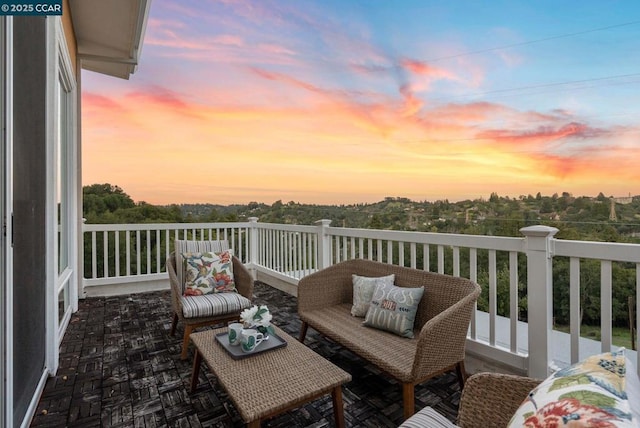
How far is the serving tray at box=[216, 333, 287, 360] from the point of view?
1.92 m

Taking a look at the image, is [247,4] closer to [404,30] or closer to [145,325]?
[404,30]

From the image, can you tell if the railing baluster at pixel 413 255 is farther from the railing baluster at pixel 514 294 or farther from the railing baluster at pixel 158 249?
the railing baluster at pixel 158 249

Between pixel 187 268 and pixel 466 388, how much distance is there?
2.87 m

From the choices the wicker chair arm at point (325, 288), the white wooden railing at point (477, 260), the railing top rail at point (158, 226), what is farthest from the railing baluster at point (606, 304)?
the railing top rail at point (158, 226)

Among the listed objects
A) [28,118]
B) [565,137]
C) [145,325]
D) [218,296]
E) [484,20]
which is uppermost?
[484,20]

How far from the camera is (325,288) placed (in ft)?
10.2

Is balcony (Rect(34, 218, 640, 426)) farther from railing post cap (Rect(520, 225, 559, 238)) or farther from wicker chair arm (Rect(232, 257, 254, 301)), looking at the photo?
wicker chair arm (Rect(232, 257, 254, 301))

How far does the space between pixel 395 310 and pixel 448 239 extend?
724 millimetres

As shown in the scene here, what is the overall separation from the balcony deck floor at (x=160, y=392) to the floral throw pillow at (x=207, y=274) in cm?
55

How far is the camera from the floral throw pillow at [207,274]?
10.9ft

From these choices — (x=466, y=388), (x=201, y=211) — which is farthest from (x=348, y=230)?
(x=201, y=211)

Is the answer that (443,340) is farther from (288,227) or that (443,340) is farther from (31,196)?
(288,227)

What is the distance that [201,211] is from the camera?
6.06 m

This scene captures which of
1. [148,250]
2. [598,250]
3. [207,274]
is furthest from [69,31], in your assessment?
[598,250]
